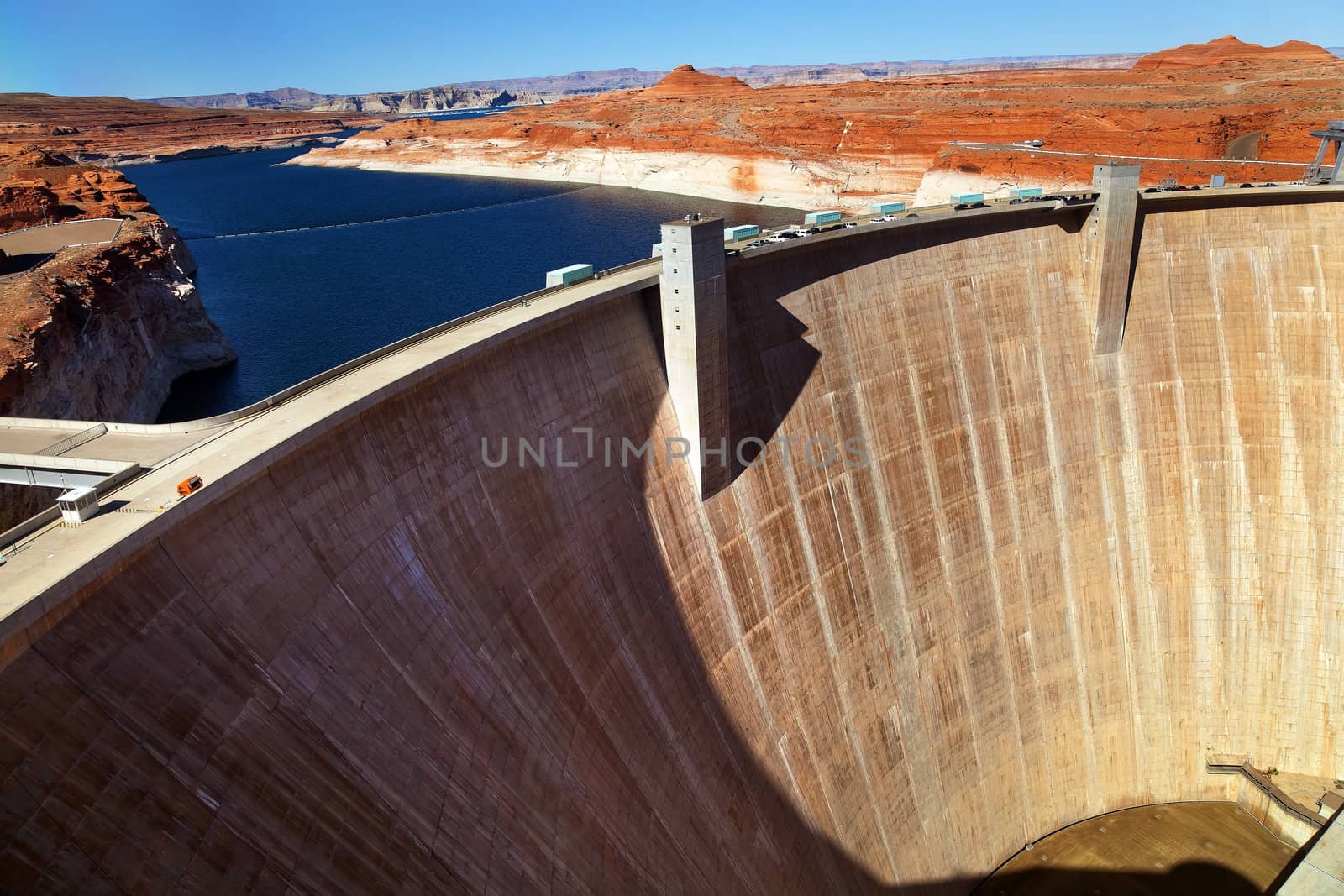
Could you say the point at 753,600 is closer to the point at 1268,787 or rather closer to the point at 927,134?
the point at 1268,787

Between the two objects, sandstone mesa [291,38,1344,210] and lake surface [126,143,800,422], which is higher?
sandstone mesa [291,38,1344,210]

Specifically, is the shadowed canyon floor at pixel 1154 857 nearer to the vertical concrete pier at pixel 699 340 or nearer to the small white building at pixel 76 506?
the vertical concrete pier at pixel 699 340

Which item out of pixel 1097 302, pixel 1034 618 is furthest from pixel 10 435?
pixel 1097 302

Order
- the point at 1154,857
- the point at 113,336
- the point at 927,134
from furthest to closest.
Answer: the point at 927,134, the point at 113,336, the point at 1154,857

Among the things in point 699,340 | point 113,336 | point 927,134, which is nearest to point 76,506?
point 699,340

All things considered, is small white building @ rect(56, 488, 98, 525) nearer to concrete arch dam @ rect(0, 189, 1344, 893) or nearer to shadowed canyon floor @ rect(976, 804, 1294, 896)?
concrete arch dam @ rect(0, 189, 1344, 893)

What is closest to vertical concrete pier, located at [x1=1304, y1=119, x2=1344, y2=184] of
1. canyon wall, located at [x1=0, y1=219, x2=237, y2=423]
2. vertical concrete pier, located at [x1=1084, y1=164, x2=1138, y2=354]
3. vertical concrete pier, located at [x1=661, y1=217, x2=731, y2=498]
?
vertical concrete pier, located at [x1=1084, y1=164, x2=1138, y2=354]
